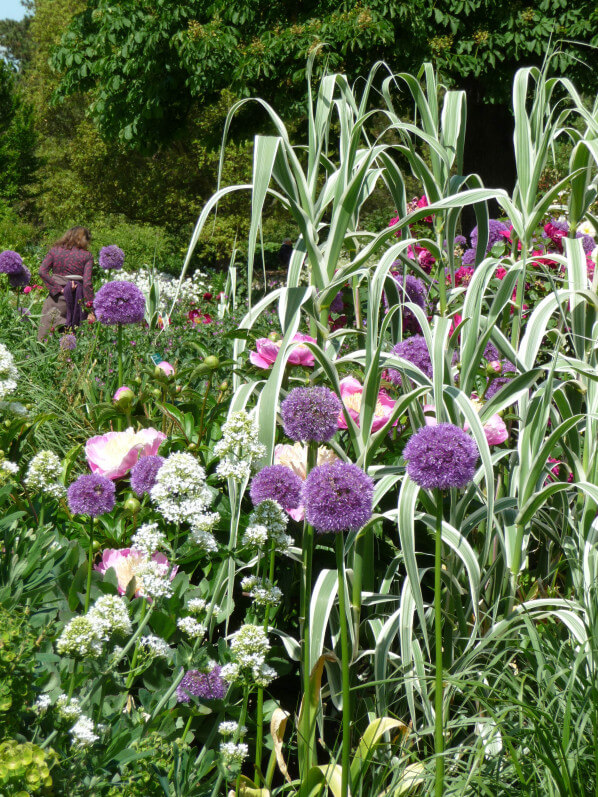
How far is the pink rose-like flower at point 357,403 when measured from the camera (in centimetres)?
183

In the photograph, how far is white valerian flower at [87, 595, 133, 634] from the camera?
1.12m

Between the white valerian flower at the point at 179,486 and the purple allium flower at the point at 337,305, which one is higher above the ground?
the white valerian flower at the point at 179,486

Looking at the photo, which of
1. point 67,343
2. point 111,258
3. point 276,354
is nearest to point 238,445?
point 276,354

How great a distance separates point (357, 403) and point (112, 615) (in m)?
0.95

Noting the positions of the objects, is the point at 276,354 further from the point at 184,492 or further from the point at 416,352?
the point at 184,492

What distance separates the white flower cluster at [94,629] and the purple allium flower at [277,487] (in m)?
0.28

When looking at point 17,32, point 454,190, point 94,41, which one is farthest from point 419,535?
point 17,32

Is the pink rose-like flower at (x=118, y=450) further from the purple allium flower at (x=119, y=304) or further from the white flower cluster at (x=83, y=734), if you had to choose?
the white flower cluster at (x=83, y=734)

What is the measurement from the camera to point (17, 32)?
169 feet

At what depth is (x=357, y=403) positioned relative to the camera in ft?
6.32

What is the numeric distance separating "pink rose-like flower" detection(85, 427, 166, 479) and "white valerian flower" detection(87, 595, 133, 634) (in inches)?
29.3

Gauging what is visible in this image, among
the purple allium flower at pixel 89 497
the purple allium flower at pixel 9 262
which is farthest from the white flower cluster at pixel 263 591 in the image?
the purple allium flower at pixel 9 262

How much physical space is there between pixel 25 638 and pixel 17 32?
5902cm

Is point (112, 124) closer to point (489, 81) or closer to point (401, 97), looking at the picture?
point (401, 97)
